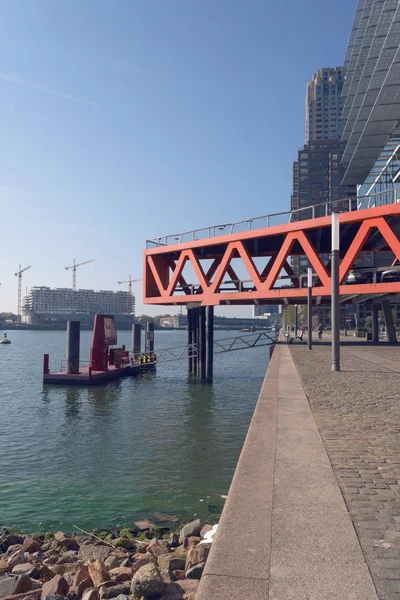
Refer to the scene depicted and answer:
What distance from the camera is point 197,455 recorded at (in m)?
13.9

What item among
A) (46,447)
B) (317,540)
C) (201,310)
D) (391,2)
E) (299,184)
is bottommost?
(46,447)

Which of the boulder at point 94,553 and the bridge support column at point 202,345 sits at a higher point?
the bridge support column at point 202,345

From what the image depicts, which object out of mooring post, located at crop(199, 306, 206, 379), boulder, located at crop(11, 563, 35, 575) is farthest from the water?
mooring post, located at crop(199, 306, 206, 379)

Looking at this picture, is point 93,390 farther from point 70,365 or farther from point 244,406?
point 244,406

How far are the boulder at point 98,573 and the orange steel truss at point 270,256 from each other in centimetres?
2351

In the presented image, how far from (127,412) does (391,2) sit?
3704 centimetres

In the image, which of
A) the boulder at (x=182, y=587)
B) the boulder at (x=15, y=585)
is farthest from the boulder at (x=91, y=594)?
the boulder at (x=15, y=585)

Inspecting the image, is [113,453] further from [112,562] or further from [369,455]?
[369,455]

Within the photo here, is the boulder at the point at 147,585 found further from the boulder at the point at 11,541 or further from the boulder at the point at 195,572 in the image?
the boulder at the point at 11,541

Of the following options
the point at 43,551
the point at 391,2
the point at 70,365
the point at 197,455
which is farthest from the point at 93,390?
the point at 391,2

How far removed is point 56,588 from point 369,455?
415 centimetres

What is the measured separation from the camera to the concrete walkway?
3225 millimetres

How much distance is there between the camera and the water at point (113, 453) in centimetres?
984

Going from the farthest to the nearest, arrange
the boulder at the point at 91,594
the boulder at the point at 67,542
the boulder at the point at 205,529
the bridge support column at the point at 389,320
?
the bridge support column at the point at 389,320 → the boulder at the point at 67,542 → the boulder at the point at 205,529 → the boulder at the point at 91,594
